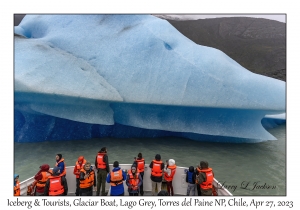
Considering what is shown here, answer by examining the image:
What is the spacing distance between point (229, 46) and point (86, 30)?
88.9 ft

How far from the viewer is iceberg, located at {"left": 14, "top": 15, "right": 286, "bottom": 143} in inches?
301

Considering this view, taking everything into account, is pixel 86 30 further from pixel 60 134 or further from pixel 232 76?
pixel 232 76

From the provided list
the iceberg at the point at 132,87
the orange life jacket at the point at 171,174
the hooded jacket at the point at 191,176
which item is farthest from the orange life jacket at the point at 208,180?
the iceberg at the point at 132,87

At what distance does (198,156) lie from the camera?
24.6 ft

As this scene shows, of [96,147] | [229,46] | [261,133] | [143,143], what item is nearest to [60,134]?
[96,147]

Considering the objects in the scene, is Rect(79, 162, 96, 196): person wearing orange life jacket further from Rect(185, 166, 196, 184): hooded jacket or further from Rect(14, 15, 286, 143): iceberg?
Rect(14, 15, 286, 143): iceberg

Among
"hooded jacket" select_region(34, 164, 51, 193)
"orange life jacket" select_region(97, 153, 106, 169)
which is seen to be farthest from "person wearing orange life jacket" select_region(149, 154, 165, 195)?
"hooded jacket" select_region(34, 164, 51, 193)

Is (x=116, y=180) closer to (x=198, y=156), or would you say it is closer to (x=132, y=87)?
(x=198, y=156)

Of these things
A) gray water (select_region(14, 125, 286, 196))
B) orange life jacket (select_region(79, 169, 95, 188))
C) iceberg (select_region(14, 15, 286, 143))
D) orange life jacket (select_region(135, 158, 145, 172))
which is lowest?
gray water (select_region(14, 125, 286, 196))

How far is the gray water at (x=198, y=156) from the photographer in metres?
5.82

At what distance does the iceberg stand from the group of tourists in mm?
3529

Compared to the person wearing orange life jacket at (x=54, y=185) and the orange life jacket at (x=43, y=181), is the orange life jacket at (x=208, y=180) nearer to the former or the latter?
the person wearing orange life jacket at (x=54, y=185)

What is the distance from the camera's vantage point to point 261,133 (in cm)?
844

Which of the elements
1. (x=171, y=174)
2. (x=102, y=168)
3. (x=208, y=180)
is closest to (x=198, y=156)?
(x=171, y=174)
